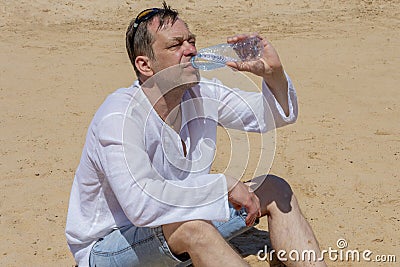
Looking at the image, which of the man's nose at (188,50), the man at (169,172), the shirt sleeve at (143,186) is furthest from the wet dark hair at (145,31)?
the shirt sleeve at (143,186)

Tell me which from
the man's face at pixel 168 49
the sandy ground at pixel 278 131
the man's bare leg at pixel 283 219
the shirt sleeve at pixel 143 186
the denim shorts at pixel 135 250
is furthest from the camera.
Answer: the sandy ground at pixel 278 131

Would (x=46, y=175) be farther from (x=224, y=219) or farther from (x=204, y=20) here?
(x=204, y=20)

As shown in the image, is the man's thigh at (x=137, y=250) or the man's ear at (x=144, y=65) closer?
the man's thigh at (x=137, y=250)

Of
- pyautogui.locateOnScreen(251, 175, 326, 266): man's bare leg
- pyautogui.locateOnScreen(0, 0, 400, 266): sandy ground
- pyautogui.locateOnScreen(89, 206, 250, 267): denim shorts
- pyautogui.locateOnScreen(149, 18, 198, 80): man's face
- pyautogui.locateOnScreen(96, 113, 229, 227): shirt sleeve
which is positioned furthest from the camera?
pyautogui.locateOnScreen(0, 0, 400, 266): sandy ground

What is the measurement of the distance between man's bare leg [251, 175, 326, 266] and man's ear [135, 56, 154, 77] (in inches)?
27.2

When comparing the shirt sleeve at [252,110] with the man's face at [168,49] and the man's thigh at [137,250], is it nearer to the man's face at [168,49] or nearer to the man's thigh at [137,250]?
the man's face at [168,49]

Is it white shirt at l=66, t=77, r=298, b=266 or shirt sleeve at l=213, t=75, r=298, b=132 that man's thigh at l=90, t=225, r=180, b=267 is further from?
shirt sleeve at l=213, t=75, r=298, b=132

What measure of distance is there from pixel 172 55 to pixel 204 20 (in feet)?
21.2

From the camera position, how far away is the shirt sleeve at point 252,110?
2.84 metres

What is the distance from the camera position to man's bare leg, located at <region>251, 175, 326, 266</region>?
2.79m

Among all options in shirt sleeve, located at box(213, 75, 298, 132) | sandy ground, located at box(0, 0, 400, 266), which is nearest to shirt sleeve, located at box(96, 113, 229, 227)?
shirt sleeve, located at box(213, 75, 298, 132)

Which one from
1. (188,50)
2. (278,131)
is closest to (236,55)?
(188,50)

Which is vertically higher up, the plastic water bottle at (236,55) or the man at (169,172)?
the plastic water bottle at (236,55)

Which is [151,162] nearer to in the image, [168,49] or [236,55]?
[168,49]
